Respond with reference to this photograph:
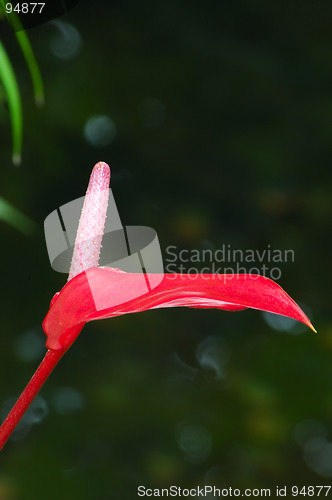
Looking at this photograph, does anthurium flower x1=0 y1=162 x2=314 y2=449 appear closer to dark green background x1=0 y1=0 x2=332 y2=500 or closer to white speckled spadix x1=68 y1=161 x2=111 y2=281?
white speckled spadix x1=68 y1=161 x2=111 y2=281

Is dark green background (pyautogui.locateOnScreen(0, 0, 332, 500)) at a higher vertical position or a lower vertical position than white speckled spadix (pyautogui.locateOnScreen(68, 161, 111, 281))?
lower

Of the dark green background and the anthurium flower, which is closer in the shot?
the anthurium flower

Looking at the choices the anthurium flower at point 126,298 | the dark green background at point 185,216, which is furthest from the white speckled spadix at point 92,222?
the dark green background at point 185,216

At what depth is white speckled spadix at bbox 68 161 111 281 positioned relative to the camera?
23cm

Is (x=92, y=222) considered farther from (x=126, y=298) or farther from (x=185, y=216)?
(x=185, y=216)

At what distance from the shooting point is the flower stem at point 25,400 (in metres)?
0.17

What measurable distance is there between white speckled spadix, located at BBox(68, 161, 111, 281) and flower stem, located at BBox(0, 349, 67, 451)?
0.06m

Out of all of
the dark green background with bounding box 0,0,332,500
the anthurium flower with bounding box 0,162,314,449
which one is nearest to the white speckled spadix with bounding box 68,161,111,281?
the anthurium flower with bounding box 0,162,314,449

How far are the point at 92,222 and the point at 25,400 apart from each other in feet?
0.29

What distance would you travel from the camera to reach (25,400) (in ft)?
0.57

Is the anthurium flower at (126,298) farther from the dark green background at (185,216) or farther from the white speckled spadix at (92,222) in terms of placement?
the dark green background at (185,216)

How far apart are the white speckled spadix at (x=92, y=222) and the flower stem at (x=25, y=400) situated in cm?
6

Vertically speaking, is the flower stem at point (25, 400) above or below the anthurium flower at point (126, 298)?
below

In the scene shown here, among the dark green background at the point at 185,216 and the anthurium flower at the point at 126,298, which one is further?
the dark green background at the point at 185,216
